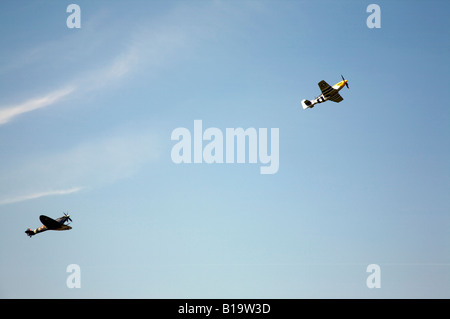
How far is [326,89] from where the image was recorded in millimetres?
96625

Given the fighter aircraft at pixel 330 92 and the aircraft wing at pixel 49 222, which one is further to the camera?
the aircraft wing at pixel 49 222

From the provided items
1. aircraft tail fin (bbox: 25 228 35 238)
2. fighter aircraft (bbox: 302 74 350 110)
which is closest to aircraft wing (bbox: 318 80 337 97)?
fighter aircraft (bbox: 302 74 350 110)

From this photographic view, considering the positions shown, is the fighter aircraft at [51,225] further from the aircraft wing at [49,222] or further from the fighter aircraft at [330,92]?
the fighter aircraft at [330,92]

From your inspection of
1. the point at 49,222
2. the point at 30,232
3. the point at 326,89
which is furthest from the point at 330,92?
the point at 30,232

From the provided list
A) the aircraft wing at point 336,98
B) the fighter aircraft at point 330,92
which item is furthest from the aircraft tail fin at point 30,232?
the aircraft wing at point 336,98

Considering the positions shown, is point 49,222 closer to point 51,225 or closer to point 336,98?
point 51,225

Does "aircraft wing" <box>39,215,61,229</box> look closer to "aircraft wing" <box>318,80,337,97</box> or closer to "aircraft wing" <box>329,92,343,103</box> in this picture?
"aircraft wing" <box>318,80,337,97</box>

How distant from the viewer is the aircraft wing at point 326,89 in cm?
9524
